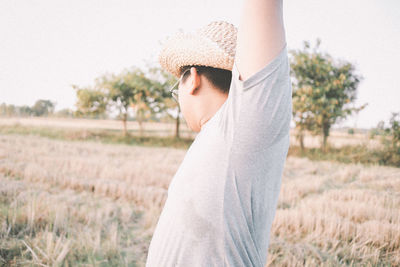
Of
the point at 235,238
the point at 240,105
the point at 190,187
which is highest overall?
the point at 240,105

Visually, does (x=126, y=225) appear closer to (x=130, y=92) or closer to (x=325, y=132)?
(x=325, y=132)

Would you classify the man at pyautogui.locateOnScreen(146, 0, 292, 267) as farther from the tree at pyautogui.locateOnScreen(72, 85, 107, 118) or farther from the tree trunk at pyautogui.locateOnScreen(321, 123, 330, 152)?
the tree at pyautogui.locateOnScreen(72, 85, 107, 118)

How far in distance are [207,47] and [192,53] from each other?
8 centimetres

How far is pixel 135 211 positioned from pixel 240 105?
3.61 metres

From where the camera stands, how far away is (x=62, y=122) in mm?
24750

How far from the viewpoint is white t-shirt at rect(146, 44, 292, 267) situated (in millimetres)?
750

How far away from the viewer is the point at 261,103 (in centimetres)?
74

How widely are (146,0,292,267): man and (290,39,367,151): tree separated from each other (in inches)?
638

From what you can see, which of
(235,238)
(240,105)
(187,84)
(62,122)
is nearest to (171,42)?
(187,84)

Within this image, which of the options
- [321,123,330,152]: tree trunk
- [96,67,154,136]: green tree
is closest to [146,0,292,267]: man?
[321,123,330,152]: tree trunk

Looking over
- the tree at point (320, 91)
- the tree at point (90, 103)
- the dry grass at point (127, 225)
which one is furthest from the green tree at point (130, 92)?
the dry grass at point (127, 225)

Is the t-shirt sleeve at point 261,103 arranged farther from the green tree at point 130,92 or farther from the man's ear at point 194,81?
the green tree at point 130,92

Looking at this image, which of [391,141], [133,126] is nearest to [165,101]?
[133,126]

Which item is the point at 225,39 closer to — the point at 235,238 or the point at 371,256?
the point at 235,238
